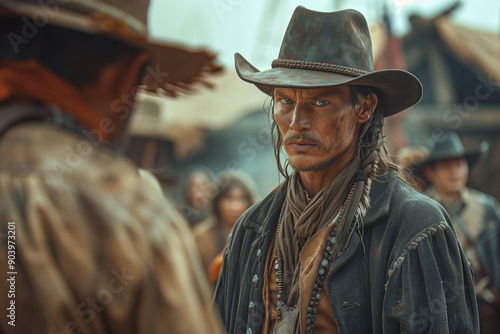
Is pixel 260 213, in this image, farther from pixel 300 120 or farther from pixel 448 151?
pixel 448 151

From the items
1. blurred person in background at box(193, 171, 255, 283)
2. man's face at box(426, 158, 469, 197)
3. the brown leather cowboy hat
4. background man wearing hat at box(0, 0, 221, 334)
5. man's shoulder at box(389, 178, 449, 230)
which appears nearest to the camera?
background man wearing hat at box(0, 0, 221, 334)

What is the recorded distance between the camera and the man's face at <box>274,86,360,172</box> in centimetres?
208

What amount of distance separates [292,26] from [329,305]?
3.80 feet

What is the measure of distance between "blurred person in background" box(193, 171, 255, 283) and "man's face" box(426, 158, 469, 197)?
1.89 m

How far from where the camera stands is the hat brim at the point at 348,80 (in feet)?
6.59

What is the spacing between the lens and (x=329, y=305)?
1.98m

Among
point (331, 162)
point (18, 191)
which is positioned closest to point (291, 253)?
point (331, 162)

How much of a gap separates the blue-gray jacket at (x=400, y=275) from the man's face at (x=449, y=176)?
10.0ft

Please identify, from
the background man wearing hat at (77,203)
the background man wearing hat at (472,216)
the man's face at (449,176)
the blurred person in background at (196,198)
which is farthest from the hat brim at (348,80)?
the blurred person in background at (196,198)

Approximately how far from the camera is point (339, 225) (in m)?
2.04

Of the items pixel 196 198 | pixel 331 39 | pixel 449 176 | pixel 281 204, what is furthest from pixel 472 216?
pixel 196 198

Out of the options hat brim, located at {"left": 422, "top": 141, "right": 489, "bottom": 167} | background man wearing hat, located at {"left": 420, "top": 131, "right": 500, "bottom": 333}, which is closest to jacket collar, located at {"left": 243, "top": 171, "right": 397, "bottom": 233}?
background man wearing hat, located at {"left": 420, "top": 131, "right": 500, "bottom": 333}

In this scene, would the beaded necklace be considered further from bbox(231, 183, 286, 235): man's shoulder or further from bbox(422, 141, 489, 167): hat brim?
bbox(422, 141, 489, 167): hat brim

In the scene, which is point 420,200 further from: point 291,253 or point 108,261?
point 108,261
